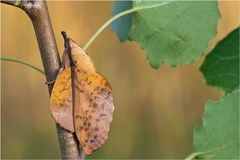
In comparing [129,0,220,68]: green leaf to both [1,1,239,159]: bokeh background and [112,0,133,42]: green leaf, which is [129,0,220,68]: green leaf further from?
[1,1,239,159]: bokeh background

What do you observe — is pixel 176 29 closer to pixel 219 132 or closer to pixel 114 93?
pixel 219 132

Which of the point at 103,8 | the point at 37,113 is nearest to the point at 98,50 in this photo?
the point at 103,8

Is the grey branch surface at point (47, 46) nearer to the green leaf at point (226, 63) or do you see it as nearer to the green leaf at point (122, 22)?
the green leaf at point (122, 22)

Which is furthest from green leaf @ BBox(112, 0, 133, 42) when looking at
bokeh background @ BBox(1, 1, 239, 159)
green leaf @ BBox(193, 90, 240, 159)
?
bokeh background @ BBox(1, 1, 239, 159)

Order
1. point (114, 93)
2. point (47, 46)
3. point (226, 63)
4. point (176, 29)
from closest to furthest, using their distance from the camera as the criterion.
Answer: point (47, 46), point (176, 29), point (226, 63), point (114, 93)

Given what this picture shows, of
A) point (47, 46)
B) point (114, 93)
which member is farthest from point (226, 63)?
point (114, 93)

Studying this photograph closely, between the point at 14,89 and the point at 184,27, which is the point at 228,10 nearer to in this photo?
the point at 14,89

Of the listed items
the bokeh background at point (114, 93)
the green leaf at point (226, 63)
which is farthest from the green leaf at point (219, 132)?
the bokeh background at point (114, 93)

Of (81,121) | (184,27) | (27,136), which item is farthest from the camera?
(27,136)
